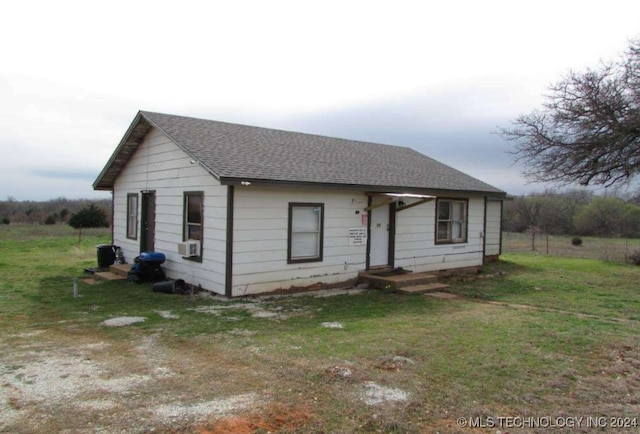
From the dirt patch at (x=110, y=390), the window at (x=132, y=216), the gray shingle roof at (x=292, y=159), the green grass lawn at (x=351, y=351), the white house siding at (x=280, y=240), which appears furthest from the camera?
the window at (x=132, y=216)

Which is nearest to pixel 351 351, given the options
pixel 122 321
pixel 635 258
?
pixel 122 321

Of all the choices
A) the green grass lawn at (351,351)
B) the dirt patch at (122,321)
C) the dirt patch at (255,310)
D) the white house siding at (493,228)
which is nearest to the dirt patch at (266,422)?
the green grass lawn at (351,351)

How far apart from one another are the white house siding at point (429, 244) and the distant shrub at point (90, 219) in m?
29.8

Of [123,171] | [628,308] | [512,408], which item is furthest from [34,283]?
[628,308]

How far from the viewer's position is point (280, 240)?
1023cm

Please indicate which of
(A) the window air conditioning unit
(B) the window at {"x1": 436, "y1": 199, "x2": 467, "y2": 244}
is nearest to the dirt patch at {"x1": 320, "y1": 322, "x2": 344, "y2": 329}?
(A) the window air conditioning unit

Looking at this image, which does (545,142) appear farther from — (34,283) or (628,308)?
(34,283)

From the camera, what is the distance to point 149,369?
528cm

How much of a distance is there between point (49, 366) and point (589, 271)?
53.7ft

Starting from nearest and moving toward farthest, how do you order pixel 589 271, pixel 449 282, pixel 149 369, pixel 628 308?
1. pixel 149 369
2. pixel 628 308
3. pixel 449 282
4. pixel 589 271

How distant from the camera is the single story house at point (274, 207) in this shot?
32.1 ft

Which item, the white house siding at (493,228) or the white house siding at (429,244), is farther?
the white house siding at (493,228)

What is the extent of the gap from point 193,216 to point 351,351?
19.9 ft

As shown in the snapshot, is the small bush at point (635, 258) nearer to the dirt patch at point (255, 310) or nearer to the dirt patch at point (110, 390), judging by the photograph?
the dirt patch at point (255, 310)
